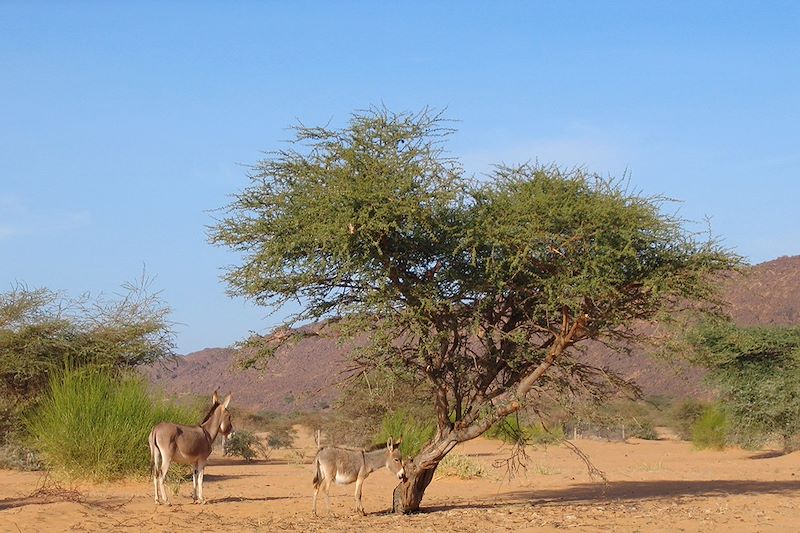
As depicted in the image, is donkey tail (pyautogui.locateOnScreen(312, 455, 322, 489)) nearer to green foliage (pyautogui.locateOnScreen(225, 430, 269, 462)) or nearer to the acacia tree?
the acacia tree

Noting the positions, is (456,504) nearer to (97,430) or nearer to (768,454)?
(97,430)

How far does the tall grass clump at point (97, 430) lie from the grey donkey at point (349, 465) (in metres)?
7.80

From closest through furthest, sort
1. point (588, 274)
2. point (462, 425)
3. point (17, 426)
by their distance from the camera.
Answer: point (588, 274), point (462, 425), point (17, 426)

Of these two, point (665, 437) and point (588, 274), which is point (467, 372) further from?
point (665, 437)

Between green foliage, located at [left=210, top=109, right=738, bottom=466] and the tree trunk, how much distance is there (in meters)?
0.75

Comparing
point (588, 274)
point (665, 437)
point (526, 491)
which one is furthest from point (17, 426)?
point (665, 437)

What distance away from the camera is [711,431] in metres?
→ 41.8

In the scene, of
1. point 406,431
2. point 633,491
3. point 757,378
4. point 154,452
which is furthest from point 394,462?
point 757,378

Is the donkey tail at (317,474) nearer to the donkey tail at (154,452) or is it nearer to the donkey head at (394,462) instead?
the donkey head at (394,462)

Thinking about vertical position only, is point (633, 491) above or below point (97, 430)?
below

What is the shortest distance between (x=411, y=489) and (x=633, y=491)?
24.2ft

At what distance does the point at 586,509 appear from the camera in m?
16.3

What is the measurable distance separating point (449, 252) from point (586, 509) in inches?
191

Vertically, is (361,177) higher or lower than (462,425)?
higher
